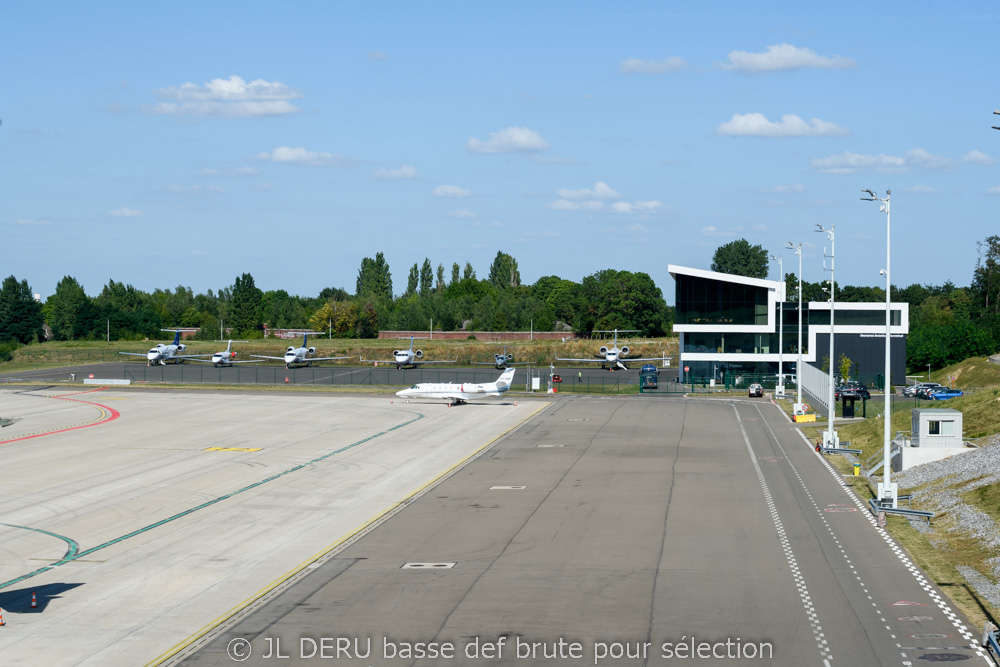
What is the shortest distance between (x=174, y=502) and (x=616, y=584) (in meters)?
22.7

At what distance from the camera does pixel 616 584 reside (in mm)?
27812

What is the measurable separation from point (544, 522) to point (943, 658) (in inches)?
684

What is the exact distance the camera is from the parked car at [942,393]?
95125 millimetres

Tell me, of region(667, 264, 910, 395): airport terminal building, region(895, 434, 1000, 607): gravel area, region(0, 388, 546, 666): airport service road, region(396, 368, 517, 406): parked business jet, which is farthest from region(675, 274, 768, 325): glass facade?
region(895, 434, 1000, 607): gravel area

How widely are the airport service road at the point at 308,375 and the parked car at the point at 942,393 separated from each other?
37087 millimetres

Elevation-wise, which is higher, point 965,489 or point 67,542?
point 965,489

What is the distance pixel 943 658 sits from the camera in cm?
2169

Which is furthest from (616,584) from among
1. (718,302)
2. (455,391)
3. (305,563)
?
(718,302)

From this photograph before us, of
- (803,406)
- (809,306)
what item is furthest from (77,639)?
(809,306)

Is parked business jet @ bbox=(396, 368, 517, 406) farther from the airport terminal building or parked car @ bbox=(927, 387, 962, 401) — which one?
parked car @ bbox=(927, 387, 962, 401)

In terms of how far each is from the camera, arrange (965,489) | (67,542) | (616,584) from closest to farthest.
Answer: (616,584) → (67,542) → (965,489)

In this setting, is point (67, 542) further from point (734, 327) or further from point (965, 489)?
point (734, 327)

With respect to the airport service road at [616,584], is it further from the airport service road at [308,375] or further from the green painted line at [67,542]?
the airport service road at [308,375]

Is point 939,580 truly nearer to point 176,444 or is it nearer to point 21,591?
point 21,591
